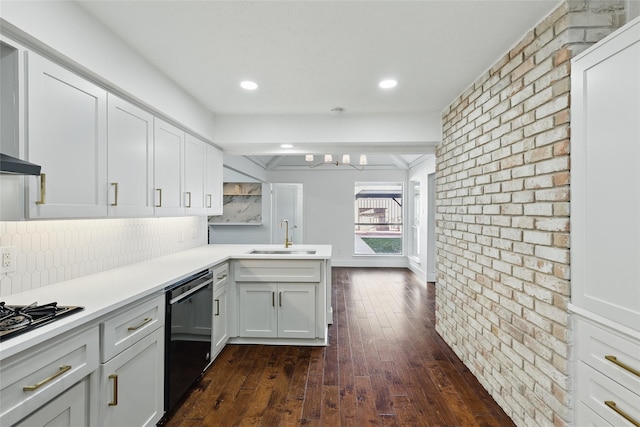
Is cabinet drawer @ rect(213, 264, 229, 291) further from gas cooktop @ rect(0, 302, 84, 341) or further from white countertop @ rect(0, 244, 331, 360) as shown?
gas cooktop @ rect(0, 302, 84, 341)

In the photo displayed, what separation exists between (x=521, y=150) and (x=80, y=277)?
2924mm

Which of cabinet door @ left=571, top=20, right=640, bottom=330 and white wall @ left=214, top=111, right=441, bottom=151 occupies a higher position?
white wall @ left=214, top=111, right=441, bottom=151

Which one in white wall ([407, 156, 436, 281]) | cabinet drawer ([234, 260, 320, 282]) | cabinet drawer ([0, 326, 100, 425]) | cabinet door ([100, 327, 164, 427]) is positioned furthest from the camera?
white wall ([407, 156, 436, 281])

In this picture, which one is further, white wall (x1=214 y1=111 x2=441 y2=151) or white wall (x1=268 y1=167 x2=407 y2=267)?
white wall (x1=268 y1=167 x2=407 y2=267)

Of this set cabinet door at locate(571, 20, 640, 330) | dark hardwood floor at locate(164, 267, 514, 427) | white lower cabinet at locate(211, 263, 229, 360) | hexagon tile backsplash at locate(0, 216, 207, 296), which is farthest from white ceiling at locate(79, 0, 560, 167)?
dark hardwood floor at locate(164, 267, 514, 427)

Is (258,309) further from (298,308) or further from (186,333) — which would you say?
(186,333)

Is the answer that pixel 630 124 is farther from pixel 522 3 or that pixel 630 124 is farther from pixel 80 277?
pixel 80 277

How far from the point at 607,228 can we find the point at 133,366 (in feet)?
7.83

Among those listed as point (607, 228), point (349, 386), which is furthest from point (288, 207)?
point (607, 228)

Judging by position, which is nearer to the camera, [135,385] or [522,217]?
[135,385]

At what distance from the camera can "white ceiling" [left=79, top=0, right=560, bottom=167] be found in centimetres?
173

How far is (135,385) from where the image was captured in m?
1.74

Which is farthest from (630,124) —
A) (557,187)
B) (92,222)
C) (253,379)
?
(92,222)

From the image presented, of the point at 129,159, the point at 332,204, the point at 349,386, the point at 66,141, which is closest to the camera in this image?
the point at 66,141
